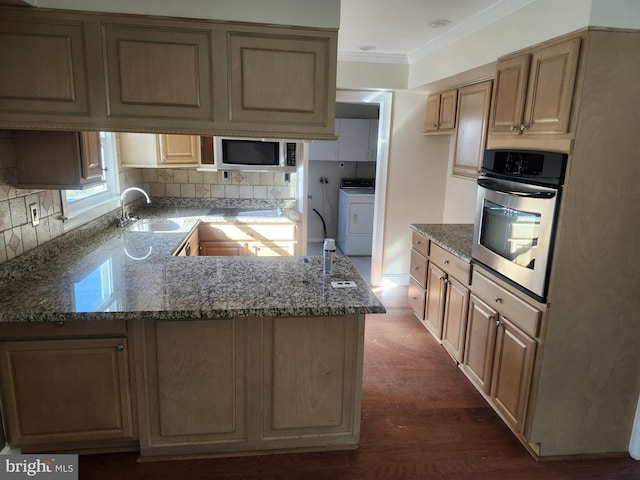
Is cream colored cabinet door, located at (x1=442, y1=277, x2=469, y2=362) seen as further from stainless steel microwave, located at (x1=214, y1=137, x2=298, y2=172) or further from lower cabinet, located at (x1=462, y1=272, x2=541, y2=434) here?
stainless steel microwave, located at (x1=214, y1=137, x2=298, y2=172)

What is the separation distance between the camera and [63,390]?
1927 millimetres

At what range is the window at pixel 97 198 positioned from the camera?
2.72 metres

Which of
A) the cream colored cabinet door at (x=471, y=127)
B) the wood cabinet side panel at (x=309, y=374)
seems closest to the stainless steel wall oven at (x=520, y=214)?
the cream colored cabinet door at (x=471, y=127)

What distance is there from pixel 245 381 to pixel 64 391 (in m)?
0.82

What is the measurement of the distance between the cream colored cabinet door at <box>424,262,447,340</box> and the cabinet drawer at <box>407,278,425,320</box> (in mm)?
74

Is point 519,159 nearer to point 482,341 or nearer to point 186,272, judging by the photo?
point 482,341

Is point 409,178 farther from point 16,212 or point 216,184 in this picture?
point 16,212

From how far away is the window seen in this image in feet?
8.93

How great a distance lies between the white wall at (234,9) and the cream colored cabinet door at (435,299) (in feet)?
6.55

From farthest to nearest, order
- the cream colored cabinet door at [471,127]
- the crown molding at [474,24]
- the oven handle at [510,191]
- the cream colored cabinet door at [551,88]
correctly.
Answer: the cream colored cabinet door at [471,127] → the crown molding at [474,24] → the oven handle at [510,191] → the cream colored cabinet door at [551,88]

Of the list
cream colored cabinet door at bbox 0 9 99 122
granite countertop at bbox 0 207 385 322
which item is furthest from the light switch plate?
cream colored cabinet door at bbox 0 9 99 122

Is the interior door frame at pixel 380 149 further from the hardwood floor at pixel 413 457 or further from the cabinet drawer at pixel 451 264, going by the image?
the hardwood floor at pixel 413 457

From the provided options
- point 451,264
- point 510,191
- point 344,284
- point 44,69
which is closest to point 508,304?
point 510,191

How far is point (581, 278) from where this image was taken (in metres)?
1.98
